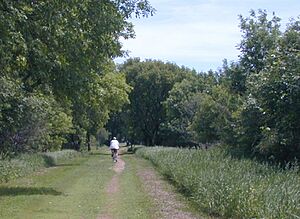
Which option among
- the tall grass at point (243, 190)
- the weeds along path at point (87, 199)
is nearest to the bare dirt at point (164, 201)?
the weeds along path at point (87, 199)

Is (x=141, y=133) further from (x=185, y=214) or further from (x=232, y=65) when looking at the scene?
(x=185, y=214)

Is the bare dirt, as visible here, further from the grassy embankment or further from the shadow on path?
the shadow on path

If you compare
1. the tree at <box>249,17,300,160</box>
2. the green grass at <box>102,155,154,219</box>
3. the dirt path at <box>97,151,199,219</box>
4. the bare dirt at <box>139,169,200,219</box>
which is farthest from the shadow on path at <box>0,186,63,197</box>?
the tree at <box>249,17,300,160</box>

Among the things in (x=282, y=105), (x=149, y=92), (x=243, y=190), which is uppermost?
(x=149, y=92)

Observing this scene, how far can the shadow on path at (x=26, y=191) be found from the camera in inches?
771

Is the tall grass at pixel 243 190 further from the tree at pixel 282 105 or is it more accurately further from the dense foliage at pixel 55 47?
the dense foliage at pixel 55 47

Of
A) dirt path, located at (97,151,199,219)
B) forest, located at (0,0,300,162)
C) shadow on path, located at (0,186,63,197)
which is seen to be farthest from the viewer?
shadow on path, located at (0,186,63,197)

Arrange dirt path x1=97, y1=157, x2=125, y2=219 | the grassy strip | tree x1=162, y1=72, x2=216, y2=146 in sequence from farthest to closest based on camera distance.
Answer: tree x1=162, y1=72, x2=216, y2=146
the grassy strip
dirt path x1=97, y1=157, x2=125, y2=219

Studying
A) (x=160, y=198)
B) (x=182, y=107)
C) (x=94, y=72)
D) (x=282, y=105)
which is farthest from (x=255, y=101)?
(x=182, y=107)

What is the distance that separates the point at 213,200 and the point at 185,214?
90cm

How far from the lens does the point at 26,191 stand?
2034 cm

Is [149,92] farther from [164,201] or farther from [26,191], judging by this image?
[164,201]

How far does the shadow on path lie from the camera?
19.6 meters

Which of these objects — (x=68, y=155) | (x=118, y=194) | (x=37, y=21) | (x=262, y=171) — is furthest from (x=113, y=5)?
(x=68, y=155)
